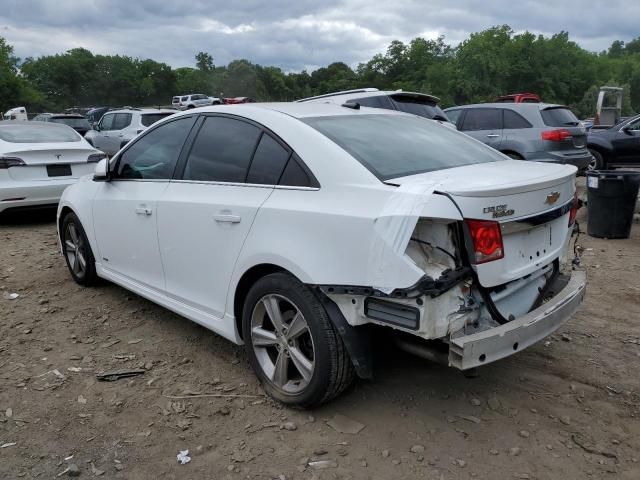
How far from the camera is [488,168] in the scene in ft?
10.2

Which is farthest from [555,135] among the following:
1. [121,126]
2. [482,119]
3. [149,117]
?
Answer: [121,126]

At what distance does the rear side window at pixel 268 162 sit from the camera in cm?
308

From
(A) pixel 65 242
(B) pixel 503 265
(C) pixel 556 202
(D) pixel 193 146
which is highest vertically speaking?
(D) pixel 193 146

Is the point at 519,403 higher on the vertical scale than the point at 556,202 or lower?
lower

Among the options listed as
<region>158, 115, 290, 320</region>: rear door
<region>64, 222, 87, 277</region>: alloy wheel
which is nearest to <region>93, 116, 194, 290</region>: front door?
<region>158, 115, 290, 320</region>: rear door

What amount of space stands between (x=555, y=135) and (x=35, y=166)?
8.26 metres

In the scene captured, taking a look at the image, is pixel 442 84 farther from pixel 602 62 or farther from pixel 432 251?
pixel 432 251

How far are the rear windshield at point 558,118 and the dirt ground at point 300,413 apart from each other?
6.43 meters

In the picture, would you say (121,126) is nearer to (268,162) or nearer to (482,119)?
(482,119)

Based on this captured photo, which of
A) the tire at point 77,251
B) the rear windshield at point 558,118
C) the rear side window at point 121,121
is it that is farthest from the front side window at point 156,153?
the rear side window at point 121,121

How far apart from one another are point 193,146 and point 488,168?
189cm

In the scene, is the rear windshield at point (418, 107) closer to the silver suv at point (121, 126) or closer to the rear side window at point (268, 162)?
the rear side window at point (268, 162)

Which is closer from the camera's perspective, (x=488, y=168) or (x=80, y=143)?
(x=488, y=168)

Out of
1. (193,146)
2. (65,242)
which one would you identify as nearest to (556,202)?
(193,146)
